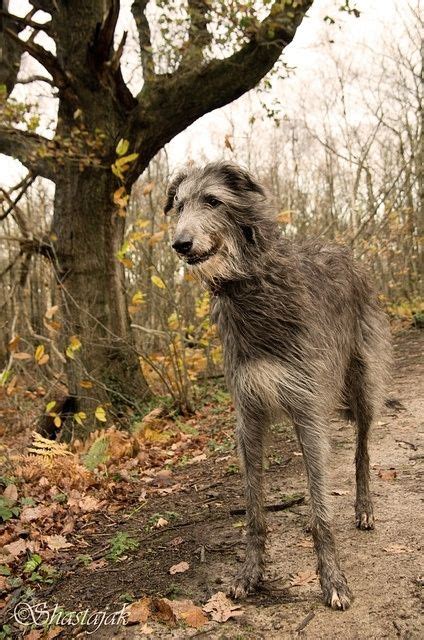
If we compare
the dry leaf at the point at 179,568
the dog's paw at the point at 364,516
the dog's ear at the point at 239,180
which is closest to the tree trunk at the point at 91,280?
the dry leaf at the point at 179,568

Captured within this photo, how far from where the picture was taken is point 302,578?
3.39 meters

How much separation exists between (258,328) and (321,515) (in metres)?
1.18

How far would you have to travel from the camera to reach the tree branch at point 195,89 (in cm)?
718

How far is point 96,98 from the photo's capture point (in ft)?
23.8

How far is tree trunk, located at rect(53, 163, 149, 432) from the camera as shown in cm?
733

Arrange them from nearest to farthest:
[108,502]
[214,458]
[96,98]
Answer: [108,502], [214,458], [96,98]

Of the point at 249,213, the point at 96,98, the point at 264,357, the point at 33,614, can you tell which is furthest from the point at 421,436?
the point at 96,98

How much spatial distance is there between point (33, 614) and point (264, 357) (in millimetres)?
2094

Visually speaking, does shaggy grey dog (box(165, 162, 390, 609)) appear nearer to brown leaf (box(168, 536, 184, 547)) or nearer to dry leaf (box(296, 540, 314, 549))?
dry leaf (box(296, 540, 314, 549))

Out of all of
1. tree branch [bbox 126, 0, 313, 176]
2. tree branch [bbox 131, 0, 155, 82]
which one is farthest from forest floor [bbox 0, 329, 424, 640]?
tree branch [bbox 131, 0, 155, 82]

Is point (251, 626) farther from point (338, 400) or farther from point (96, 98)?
point (96, 98)

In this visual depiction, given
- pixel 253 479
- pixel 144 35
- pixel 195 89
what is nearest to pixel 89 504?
pixel 253 479

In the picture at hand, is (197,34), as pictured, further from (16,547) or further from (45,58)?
(16,547)

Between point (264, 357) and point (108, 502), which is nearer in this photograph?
point (264, 357)
